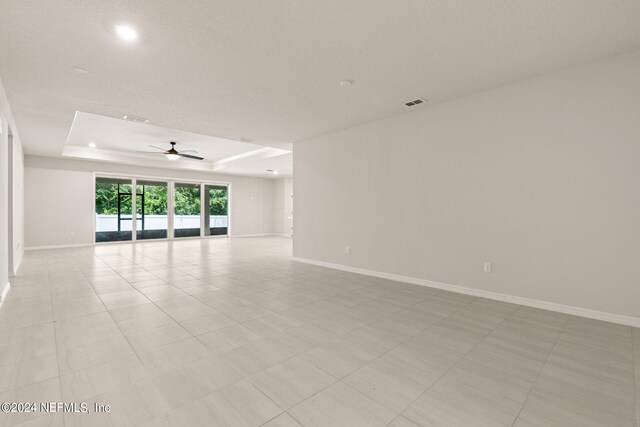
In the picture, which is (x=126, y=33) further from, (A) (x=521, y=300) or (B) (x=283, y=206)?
(B) (x=283, y=206)

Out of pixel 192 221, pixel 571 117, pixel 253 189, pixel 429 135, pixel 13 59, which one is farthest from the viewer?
A: pixel 253 189

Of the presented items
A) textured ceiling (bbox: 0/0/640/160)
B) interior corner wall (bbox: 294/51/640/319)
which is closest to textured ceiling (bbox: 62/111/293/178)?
textured ceiling (bbox: 0/0/640/160)

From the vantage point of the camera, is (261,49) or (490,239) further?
(490,239)

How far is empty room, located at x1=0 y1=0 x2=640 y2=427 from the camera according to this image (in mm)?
1885

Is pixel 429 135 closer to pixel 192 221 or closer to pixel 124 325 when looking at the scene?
pixel 124 325

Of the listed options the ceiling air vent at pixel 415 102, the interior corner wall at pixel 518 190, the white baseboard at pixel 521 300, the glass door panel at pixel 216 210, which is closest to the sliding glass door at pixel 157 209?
the glass door panel at pixel 216 210

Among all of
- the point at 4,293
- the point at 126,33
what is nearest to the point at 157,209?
the point at 4,293

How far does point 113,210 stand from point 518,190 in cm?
1131

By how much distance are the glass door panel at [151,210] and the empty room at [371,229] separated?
14.3 feet

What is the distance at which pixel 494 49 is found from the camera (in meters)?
3.00

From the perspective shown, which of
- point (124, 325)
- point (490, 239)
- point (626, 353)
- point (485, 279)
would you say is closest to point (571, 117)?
point (490, 239)

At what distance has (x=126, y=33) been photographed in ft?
8.92

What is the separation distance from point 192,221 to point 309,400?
446 inches

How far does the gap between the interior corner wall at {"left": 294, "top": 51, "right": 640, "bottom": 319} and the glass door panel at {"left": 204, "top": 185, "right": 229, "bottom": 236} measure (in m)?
8.37
